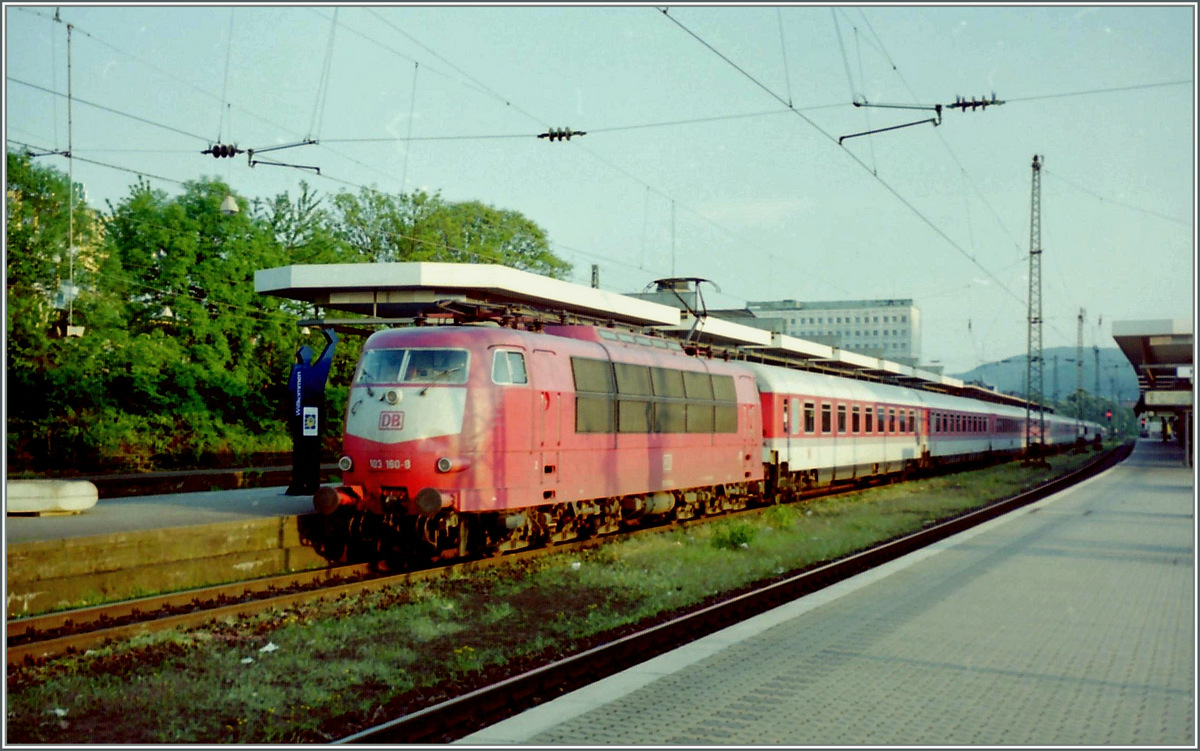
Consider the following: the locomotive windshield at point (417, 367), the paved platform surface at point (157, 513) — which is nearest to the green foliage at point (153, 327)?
the paved platform surface at point (157, 513)

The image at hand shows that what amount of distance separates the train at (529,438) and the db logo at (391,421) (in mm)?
22

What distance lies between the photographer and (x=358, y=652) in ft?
32.3

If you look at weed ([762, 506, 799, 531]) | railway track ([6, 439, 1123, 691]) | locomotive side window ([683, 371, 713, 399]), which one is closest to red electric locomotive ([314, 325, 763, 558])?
railway track ([6, 439, 1123, 691])

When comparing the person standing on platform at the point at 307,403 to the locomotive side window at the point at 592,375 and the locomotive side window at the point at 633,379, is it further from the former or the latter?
the locomotive side window at the point at 633,379

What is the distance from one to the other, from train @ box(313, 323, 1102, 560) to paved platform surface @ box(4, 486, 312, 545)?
1701mm

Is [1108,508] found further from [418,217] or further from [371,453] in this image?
[418,217]

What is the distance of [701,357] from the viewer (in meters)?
21.3

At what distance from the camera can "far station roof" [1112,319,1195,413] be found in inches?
1559

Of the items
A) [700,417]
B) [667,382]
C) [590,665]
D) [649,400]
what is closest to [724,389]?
[700,417]

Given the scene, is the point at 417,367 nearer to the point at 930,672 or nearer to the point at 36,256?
the point at 930,672

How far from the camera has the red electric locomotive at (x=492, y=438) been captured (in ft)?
45.5

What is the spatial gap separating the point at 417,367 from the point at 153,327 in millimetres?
28298

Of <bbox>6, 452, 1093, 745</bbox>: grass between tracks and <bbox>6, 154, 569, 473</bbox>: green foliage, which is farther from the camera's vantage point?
<bbox>6, 154, 569, 473</bbox>: green foliage

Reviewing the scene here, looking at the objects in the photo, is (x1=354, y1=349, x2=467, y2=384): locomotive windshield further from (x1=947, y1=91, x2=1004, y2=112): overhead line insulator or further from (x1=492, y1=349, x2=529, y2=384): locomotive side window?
(x1=947, y1=91, x2=1004, y2=112): overhead line insulator
